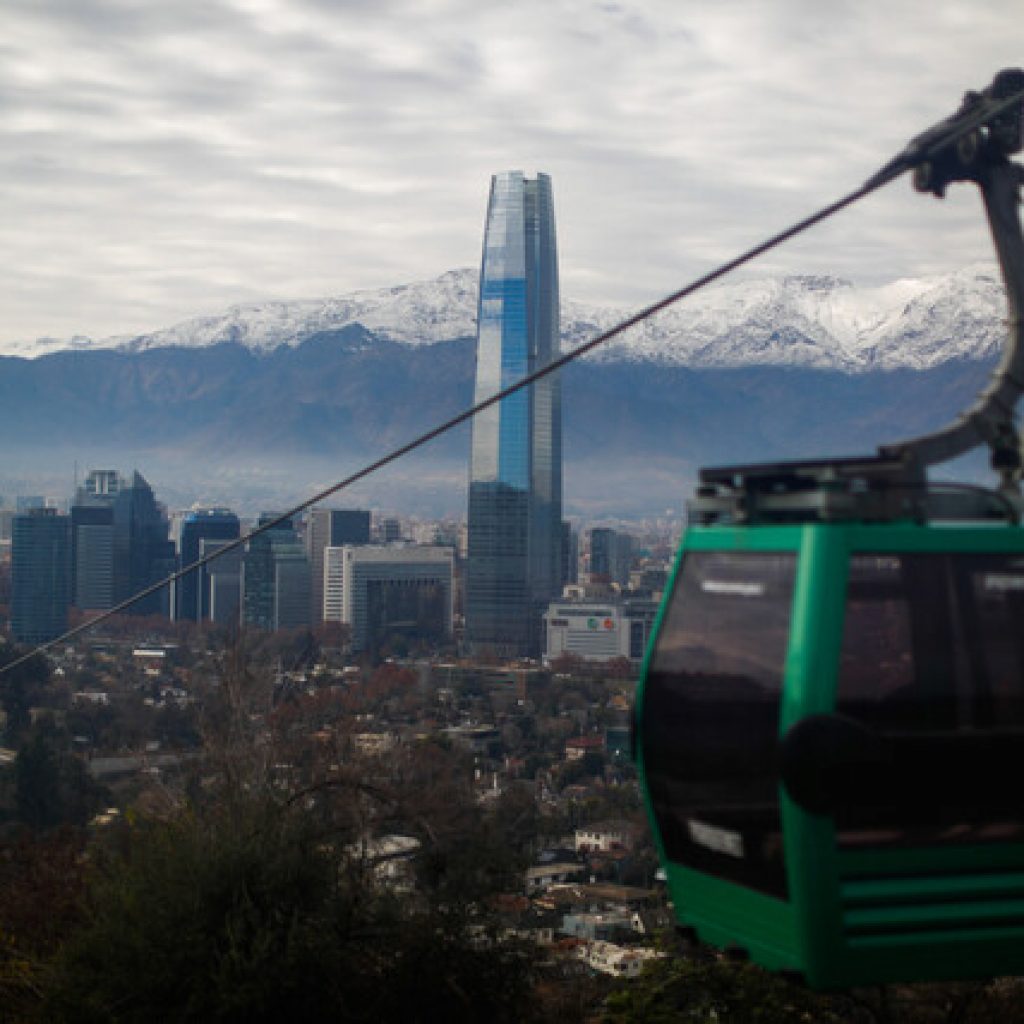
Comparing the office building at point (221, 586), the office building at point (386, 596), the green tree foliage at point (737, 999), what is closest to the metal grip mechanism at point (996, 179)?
the green tree foliage at point (737, 999)

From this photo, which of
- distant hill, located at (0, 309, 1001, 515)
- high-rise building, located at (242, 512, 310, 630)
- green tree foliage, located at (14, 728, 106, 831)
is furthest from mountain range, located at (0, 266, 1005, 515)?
green tree foliage, located at (14, 728, 106, 831)

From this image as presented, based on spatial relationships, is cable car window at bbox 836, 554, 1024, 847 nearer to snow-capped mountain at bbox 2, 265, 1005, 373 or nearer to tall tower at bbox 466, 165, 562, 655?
snow-capped mountain at bbox 2, 265, 1005, 373

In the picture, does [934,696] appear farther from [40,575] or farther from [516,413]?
[516,413]

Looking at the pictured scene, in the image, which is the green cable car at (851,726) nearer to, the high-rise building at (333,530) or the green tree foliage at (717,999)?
the green tree foliage at (717,999)

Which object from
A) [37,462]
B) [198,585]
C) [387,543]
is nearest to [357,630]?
[198,585]

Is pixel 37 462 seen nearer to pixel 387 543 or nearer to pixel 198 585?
pixel 387 543

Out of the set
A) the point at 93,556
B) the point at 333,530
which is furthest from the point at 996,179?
the point at 333,530

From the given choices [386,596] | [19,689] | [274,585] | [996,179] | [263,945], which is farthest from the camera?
[274,585]
